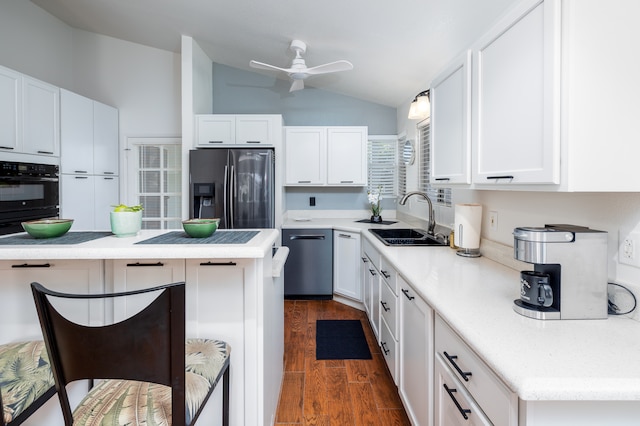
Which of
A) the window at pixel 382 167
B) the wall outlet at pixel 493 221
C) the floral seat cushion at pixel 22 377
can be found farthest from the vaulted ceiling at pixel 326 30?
the floral seat cushion at pixel 22 377

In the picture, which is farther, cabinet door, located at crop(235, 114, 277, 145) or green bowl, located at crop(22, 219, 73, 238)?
cabinet door, located at crop(235, 114, 277, 145)

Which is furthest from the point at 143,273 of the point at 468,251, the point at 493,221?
the point at 493,221

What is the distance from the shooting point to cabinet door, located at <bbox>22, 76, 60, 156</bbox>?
3164 millimetres

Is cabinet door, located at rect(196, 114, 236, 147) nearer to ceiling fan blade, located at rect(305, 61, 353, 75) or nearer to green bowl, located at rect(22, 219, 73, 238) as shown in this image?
ceiling fan blade, located at rect(305, 61, 353, 75)

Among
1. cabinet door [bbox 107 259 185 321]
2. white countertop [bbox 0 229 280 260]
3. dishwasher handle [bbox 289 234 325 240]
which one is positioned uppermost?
white countertop [bbox 0 229 280 260]

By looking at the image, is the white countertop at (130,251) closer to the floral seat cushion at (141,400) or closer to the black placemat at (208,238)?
the black placemat at (208,238)

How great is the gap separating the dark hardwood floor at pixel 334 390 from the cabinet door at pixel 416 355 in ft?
0.85

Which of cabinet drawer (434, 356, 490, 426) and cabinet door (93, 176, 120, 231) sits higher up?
cabinet door (93, 176, 120, 231)

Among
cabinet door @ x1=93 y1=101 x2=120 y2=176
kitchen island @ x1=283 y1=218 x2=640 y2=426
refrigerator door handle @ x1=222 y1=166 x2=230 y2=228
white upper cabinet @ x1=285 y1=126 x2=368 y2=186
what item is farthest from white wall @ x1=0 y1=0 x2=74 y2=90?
kitchen island @ x1=283 y1=218 x2=640 y2=426

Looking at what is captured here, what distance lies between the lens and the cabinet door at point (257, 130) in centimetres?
391

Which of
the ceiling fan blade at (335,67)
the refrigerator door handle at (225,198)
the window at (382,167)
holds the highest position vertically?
the ceiling fan blade at (335,67)

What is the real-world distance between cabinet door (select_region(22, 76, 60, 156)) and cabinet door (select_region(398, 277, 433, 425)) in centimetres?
350

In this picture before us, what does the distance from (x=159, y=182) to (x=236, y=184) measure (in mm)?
1548

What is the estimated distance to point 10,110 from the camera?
9.83ft
